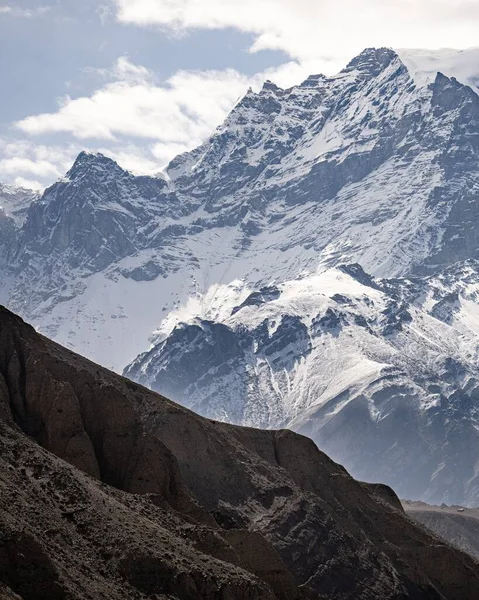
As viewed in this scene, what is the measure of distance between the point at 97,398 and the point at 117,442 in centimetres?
473

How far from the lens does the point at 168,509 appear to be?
94688 millimetres

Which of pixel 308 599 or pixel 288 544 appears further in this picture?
pixel 288 544

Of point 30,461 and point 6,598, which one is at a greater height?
point 30,461

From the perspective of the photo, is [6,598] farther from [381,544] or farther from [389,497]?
[389,497]

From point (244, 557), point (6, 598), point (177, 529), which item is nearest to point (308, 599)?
point (244, 557)

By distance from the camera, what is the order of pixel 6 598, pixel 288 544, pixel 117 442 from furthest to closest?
pixel 288 544 < pixel 117 442 < pixel 6 598

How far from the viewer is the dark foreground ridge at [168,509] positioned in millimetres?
80375

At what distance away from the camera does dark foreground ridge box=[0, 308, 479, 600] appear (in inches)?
3164

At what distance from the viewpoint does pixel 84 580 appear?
7700 centimetres

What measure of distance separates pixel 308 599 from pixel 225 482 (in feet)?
57.6

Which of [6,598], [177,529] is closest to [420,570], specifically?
[177,529]

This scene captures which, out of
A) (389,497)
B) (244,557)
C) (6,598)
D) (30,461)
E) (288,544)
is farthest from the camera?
(389,497)

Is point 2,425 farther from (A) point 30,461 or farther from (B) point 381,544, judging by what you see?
(B) point 381,544

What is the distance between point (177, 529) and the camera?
9044 cm
